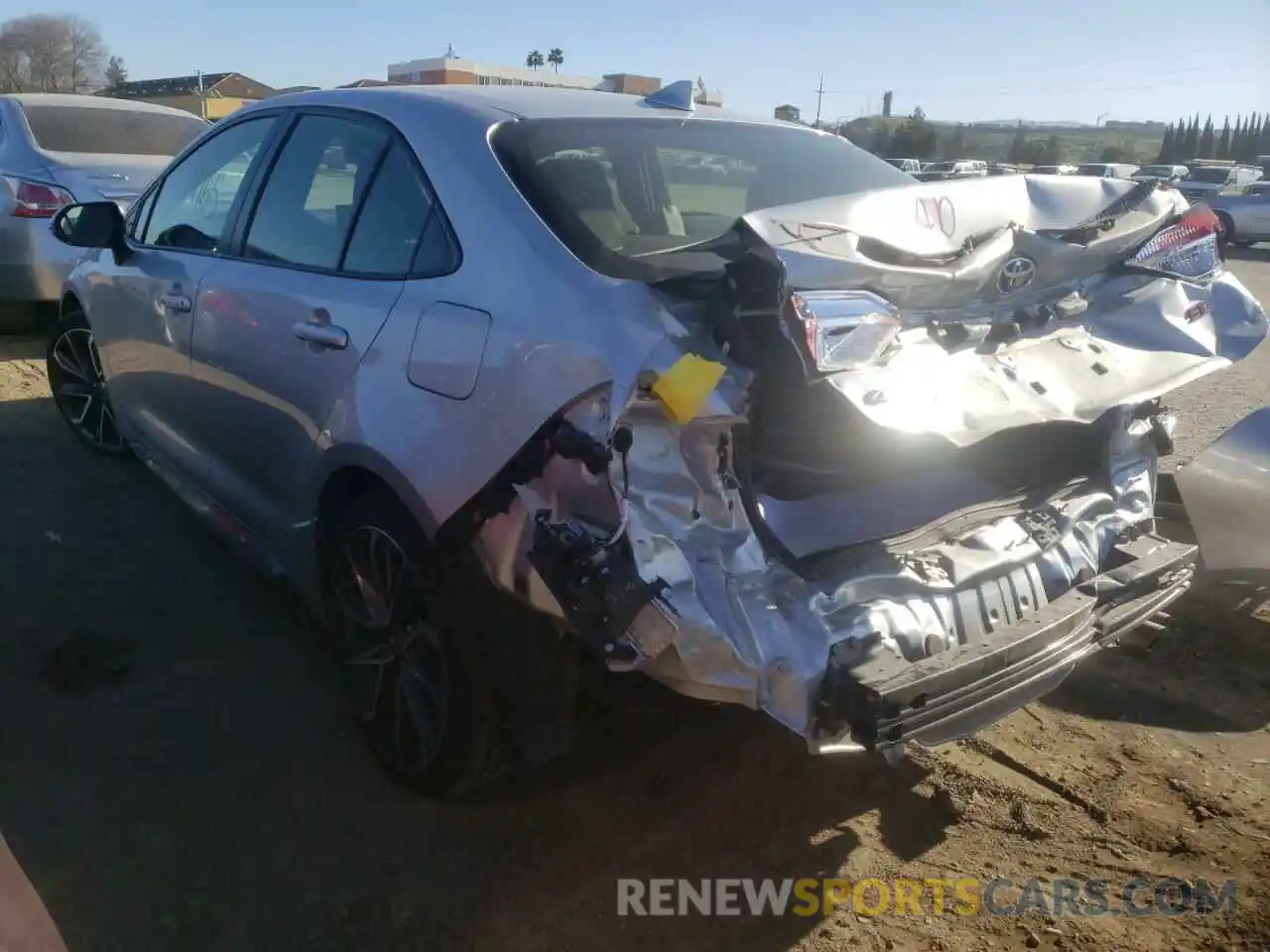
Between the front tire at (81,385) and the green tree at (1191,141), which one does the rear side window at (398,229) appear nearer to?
the front tire at (81,385)

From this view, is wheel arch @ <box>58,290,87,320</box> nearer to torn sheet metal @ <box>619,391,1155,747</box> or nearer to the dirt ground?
the dirt ground

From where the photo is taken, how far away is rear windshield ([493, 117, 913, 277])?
259cm

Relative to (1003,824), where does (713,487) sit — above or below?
above

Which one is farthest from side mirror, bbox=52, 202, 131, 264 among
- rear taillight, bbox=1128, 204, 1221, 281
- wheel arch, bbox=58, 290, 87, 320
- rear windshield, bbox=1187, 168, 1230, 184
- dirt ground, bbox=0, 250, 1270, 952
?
rear windshield, bbox=1187, 168, 1230, 184

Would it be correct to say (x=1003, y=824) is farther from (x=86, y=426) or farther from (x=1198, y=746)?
(x=86, y=426)

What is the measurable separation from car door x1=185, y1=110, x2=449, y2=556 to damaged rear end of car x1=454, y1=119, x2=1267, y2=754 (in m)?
0.75

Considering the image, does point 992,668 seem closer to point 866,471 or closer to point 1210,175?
point 866,471

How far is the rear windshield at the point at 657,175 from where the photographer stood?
2.59m

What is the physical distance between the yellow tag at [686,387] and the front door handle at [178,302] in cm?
233

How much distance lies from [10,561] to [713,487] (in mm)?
3386

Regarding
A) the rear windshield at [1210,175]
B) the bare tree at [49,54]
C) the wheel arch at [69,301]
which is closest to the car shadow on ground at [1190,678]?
the wheel arch at [69,301]

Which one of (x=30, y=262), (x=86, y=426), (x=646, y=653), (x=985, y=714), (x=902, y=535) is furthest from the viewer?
(x=30, y=262)

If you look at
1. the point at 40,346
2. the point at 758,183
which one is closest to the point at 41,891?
the point at 758,183

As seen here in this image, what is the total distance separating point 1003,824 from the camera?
9.35 ft
